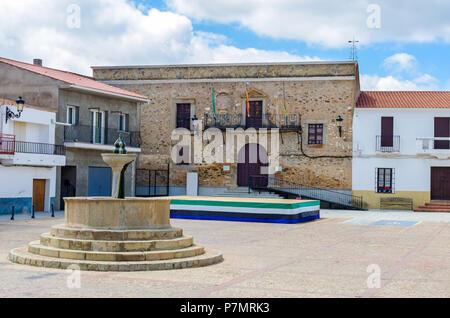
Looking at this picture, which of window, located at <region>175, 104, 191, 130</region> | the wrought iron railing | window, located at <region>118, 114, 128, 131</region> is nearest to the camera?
window, located at <region>118, 114, 128, 131</region>

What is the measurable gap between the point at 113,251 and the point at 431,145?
981 inches

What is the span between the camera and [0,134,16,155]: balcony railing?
23809mm

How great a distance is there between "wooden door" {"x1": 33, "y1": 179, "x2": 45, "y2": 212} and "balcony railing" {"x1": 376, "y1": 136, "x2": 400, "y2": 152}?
56.3 feet

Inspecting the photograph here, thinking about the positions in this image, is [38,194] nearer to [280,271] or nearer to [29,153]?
[29,153]

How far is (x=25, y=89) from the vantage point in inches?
1109

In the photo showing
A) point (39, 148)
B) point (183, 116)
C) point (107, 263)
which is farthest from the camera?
point (183, 116)

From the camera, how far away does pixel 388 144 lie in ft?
107

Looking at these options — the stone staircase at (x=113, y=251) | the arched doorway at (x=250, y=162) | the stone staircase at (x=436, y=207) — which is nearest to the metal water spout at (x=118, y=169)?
the stone staircase at (x=113, y=251)

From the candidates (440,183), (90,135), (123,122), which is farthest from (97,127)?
(440,183)

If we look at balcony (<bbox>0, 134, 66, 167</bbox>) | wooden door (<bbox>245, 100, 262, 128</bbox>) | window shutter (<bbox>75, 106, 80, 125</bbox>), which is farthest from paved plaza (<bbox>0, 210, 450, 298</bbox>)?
wooden door (<bbox>245, 100, 262, 128</bbox>)

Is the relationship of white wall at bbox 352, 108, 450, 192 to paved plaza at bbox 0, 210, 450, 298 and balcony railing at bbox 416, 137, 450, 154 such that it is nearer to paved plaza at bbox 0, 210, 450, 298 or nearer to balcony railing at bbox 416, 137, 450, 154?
balcony railing at bbox 416, 137, 450, 154

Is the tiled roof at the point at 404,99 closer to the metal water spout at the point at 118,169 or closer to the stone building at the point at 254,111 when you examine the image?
the stone building at the point at 254,111

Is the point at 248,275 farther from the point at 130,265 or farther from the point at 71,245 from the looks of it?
the point at 71,245

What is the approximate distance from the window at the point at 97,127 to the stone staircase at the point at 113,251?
18325mm
